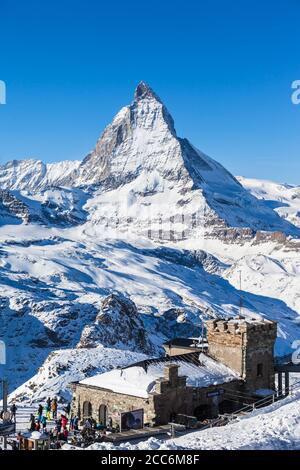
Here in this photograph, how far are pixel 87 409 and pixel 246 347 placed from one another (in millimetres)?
10489

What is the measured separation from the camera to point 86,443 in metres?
30.3

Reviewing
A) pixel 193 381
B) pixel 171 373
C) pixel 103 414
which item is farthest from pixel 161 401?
pixel 103 414

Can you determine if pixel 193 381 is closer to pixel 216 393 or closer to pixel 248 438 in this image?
pixel 216 393

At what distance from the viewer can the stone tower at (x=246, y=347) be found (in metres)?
42.8

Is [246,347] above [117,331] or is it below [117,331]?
above

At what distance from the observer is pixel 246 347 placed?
42719 mm

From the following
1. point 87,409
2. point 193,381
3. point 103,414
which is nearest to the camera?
point 193,381

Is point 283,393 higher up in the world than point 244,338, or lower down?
lower down

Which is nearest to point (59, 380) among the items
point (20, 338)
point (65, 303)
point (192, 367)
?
point (192, 367)

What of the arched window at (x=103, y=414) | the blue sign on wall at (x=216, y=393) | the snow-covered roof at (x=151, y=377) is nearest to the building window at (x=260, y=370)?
the snow-covered roof at (x=151, y=377)

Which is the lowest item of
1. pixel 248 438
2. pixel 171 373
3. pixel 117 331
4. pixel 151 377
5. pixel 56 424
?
pixel 117 331

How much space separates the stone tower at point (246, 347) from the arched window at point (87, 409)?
28.6 ft

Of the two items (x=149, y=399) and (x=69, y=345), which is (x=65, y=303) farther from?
(x=149, y=399)
